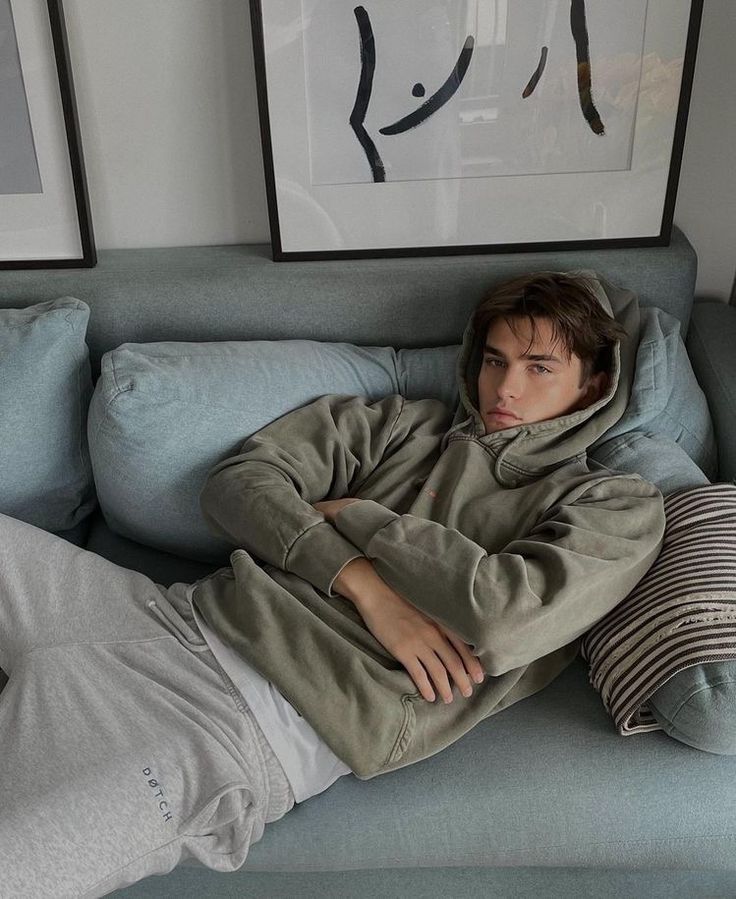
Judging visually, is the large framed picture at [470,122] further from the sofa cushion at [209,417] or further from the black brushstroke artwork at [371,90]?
the sofa cushion at [209,417]

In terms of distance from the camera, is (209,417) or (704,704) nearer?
(704,704)

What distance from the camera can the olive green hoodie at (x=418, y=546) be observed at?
111 cm

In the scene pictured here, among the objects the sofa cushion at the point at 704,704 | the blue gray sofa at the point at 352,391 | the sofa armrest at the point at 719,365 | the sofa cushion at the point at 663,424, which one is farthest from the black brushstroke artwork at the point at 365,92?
the sofa cushion at the point at 704,704

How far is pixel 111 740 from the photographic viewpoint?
1059 mm

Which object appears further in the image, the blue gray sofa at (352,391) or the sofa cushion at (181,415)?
the sofa cushion at (181,415)

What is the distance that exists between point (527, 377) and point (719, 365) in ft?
1.55

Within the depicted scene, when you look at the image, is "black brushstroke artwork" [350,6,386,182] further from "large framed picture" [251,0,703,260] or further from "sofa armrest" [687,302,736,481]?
"sofa armrest" [687,302,736,481]

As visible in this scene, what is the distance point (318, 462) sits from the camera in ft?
4.63

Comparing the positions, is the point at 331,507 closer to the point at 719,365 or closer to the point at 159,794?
the point at 159,794

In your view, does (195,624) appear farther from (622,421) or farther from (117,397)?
(622,421)

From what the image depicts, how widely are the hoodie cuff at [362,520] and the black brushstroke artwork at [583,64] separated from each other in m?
0.86

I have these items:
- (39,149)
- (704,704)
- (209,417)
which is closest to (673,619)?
(704,704)

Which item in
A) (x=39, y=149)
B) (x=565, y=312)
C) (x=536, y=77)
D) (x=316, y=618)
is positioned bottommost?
(x=316, y=618)

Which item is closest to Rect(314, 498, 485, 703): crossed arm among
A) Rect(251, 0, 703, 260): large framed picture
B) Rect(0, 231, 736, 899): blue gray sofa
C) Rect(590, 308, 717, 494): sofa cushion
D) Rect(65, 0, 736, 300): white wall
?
Rect(0, 231, 736, 899): blue gray sofa
